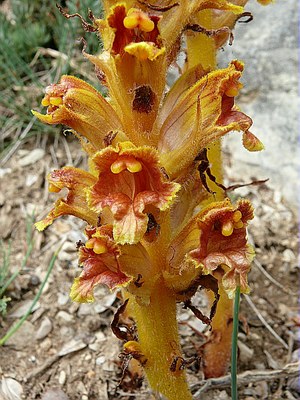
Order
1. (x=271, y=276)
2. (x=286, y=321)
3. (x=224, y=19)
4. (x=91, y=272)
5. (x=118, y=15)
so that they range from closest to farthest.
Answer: (x=118, y=15), (x=91, y=272), (x=224, y=19), (x=286, y=321), (x=271, y=276)

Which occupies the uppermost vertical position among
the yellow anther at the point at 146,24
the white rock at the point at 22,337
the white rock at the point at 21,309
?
the yellow anther at the point at 146,24

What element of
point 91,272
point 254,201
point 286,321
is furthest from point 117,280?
point 254,201

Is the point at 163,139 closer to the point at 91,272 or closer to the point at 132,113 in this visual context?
the point at 132,113

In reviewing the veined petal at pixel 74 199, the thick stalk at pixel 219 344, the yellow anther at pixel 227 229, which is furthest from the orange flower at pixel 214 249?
the thick stalk at pixel 219 344

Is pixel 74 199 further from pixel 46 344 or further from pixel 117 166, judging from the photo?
pixel 46 344

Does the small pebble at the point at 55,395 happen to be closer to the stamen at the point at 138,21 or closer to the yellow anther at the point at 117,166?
the yellow anther at the point at 117,166

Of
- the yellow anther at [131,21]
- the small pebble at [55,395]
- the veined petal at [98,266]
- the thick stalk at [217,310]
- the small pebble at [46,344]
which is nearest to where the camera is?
the yellow anther at [131,21]

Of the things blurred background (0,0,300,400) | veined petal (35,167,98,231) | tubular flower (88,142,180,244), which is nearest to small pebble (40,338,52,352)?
blurred background (0,0,300,400)
